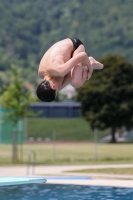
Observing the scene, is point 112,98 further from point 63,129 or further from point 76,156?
point 76,156

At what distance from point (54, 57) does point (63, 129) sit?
65.0m

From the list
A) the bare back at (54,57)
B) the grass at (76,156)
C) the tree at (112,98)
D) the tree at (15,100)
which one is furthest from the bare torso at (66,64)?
the tree at (112,98)

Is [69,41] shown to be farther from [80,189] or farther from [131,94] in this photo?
[131,94]

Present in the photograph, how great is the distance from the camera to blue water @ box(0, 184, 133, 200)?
496 inches

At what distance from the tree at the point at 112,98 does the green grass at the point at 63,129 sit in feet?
20.1

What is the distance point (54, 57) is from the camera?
26.0ft

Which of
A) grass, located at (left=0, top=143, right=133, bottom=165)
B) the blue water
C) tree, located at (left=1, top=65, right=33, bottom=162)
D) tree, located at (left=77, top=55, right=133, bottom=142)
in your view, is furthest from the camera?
tree, located at (left=77, top=55, right=133, bottom=142)

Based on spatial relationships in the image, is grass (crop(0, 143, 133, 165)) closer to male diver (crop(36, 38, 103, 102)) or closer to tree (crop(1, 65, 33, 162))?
tree (crop(1, 65, 33, 162))

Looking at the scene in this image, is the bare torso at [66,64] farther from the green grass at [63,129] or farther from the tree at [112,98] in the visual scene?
the green grass at [63,129]

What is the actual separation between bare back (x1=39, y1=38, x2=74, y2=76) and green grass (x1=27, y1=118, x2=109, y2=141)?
5750cm

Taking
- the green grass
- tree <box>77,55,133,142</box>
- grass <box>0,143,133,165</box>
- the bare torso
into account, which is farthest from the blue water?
the green grass

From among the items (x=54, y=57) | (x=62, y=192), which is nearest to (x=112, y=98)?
(x=62, y=192)

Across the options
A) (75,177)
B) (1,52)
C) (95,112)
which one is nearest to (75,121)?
(95,112)

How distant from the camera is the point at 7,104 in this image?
24.9 meters
